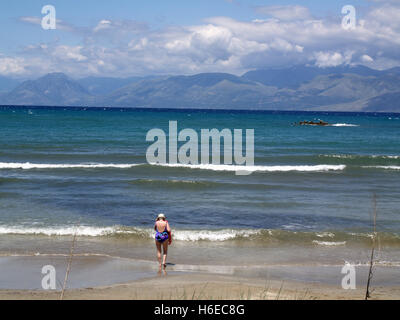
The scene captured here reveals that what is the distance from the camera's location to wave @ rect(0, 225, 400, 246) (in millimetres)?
16609

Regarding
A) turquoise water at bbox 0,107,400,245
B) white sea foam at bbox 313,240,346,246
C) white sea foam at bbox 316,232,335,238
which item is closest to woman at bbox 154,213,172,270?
turquoise water at bbox 0,107,400,245

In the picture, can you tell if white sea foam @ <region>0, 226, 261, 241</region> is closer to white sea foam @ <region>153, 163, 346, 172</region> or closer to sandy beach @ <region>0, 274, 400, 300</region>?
sandy beach @ <region>0, 274, 400, 300</region>

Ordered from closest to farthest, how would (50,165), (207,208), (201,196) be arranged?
(207,208) → (201,196) → (50,165)

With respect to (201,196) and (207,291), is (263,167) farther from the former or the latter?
(207,291)

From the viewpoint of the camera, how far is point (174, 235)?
16.9 meters

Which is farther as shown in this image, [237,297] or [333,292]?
[333,292]

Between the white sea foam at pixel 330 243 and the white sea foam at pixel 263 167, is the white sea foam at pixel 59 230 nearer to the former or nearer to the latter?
the white sea foam at pixel 330 243

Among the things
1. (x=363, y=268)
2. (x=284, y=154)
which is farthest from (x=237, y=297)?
(x=284, y=154)

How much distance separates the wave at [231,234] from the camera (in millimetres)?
16609

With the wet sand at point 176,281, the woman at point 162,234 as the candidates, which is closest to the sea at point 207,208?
the wet sand at point 176,281

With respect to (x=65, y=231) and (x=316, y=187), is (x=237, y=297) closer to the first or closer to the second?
(x=65, y=231)

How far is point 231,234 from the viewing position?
16.9 meters

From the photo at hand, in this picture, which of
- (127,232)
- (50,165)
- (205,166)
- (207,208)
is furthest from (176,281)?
(50,165)
